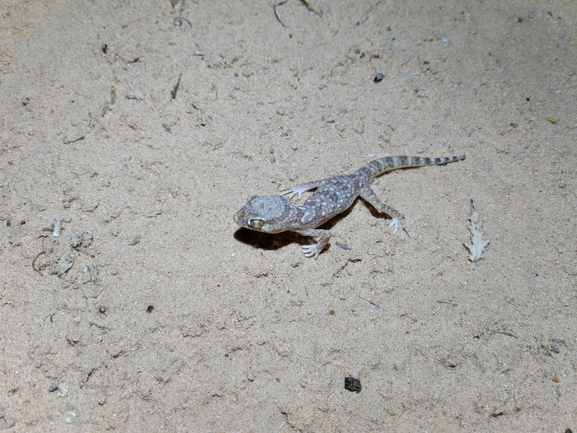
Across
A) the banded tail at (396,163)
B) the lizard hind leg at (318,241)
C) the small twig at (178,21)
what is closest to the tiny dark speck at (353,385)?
the lizard hind leg at (318,241)

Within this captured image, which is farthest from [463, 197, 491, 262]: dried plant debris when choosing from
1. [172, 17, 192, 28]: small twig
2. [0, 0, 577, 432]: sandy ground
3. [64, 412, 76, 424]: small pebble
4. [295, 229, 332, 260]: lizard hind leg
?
[172, 17, 192, 28]: small twig

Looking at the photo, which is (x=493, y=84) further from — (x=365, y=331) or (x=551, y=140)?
(x=365, y=331)

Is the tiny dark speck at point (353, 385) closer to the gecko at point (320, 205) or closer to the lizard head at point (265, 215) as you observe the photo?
Result: the gecko at point (320, 205)

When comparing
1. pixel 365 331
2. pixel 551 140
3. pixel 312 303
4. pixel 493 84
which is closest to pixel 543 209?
pixel 551 140

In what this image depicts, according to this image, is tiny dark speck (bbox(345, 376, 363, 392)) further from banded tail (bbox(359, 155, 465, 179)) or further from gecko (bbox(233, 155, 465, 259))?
banded tail (bbox(359, 155, 465, 179))

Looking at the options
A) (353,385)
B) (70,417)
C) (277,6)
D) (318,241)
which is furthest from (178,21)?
(353,385)
